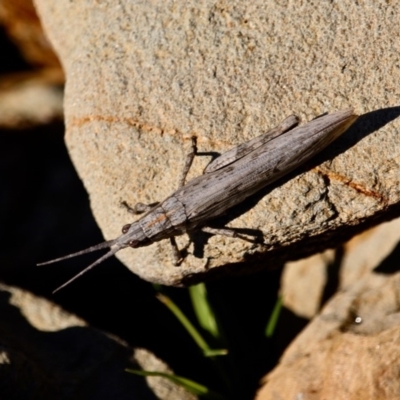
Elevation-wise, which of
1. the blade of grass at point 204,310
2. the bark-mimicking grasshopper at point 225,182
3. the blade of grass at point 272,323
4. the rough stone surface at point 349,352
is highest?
the bark-mimicking grasshopper at point 225,182

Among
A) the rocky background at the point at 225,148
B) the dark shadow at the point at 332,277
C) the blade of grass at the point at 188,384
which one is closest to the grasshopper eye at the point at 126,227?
the rocky background at the point at 225,148

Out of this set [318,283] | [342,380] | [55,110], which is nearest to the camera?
[342,380]

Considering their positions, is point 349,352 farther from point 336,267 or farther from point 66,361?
point 66,361

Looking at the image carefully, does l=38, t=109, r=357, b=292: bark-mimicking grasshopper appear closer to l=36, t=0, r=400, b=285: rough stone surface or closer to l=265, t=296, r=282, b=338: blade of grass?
l=36, t=0, r=400, b=285: rough stone surface

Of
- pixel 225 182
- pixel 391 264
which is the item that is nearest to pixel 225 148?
pixel 225 182

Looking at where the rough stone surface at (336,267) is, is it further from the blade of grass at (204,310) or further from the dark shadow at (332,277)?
the blade of grass at (204,310)

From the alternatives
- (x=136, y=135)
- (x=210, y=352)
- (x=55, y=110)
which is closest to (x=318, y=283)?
(x=210, y=352)

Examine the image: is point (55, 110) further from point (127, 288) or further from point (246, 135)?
point (246, 135)
